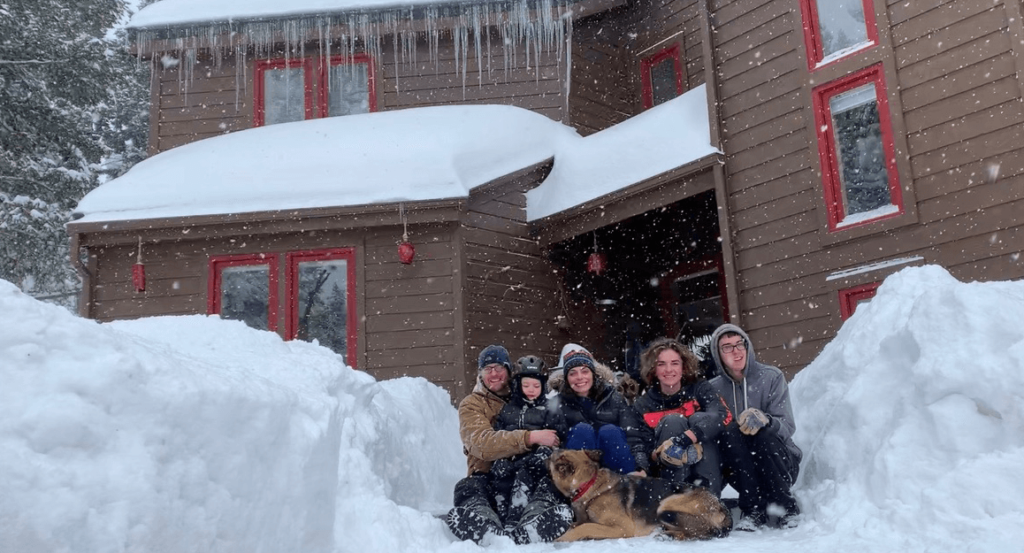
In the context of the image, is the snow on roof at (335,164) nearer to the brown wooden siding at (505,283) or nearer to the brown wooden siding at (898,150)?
the brown wooden siding at (505,283)

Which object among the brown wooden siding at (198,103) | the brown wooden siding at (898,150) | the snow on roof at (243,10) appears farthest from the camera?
the brown wooden siding at (198,103)

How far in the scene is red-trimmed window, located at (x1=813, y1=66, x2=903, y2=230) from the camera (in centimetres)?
691

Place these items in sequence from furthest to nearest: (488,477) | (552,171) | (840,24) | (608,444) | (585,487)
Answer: (552,171) < (840,24) < (488,477) < (608,444) < (585,487)

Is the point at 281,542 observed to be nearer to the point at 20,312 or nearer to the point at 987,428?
the point at 20,312

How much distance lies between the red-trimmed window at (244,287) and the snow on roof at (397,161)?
0.68m

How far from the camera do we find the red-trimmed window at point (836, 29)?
23.5 ft

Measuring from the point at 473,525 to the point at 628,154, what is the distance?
5.97 metres

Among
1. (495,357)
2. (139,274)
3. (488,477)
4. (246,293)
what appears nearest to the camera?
(488,477)

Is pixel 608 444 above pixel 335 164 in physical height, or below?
below

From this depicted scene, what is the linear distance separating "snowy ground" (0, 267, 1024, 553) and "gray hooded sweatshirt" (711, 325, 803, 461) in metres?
0.22

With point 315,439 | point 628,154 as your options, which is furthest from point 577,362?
point 628,154

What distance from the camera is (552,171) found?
1001 centimetres

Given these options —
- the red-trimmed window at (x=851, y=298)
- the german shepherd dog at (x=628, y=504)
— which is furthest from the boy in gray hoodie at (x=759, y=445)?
the red-trimmed window at (x=851, y=298)

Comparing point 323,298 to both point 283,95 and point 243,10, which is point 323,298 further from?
point 243,10
